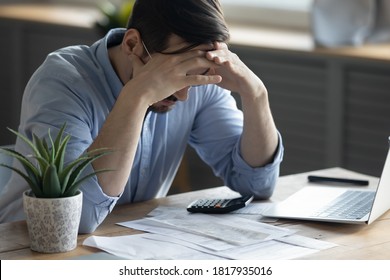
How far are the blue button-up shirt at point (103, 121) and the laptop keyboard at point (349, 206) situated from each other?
0.60 feet

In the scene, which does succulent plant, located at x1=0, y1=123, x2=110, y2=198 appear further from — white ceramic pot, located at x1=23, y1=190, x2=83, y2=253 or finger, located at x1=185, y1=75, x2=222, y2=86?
finger, located at x1=185, y1=75, x2=222, y2=86

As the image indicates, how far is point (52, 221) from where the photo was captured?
161 centimetres

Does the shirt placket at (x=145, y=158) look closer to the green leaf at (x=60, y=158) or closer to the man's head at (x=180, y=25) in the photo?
the man's head at (x=180, y=25)

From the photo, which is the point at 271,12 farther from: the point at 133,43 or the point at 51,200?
the point at 51,200

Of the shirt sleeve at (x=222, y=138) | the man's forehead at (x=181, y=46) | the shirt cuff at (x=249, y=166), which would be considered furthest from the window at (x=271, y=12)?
the man's forehead at (x=181, y=46)

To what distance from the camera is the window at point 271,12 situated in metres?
4.09

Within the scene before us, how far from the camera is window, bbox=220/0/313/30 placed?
13.4 feet

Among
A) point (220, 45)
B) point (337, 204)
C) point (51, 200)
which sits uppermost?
point (220, 45)

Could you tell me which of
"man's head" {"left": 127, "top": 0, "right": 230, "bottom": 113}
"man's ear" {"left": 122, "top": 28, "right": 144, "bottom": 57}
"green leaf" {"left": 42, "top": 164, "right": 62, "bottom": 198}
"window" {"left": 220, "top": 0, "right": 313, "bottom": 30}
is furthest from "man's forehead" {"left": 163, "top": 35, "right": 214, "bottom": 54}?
"window" {"left": 220, "top": 0, "right": 313, "bottom": 30}

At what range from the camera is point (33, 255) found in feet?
5.32

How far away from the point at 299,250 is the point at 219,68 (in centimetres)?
56

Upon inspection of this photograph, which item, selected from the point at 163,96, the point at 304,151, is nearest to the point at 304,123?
the point at 304,151

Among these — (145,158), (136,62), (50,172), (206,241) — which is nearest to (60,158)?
(50,172)

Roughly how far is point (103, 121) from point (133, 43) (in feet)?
0.69
